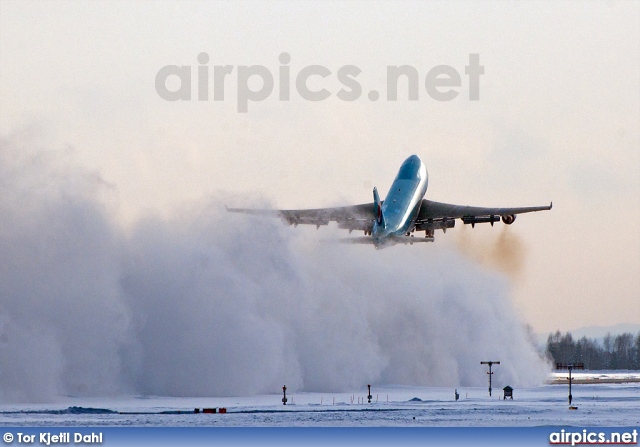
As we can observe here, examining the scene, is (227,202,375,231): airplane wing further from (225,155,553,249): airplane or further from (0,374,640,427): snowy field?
(0,374,640,427): snowy field

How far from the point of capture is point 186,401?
105812mm

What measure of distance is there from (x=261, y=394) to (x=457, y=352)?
1865 inches

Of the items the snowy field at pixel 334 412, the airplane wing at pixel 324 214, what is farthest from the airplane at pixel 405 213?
the snowy field at pixel 334 412

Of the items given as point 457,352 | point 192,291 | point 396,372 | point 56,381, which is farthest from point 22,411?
point 457,352

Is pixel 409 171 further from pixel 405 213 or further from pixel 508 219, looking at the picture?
pixel 508 219

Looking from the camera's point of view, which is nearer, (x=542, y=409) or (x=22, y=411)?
(x=22, y=411)

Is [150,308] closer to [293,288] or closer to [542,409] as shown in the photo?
[293,288]

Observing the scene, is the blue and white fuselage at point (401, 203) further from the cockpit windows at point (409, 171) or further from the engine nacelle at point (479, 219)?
the engine nacelle at point (479, 219)

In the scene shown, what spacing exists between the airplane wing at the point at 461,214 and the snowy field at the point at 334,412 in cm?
1826

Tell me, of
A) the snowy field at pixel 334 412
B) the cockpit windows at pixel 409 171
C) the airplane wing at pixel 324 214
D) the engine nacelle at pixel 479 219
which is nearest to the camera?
the snowy field at pixel 334 412

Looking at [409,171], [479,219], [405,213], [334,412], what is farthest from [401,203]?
[334,412]

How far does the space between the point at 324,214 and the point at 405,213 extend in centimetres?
982

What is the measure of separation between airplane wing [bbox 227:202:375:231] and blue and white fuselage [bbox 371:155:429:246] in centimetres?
309

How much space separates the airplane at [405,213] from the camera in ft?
415
